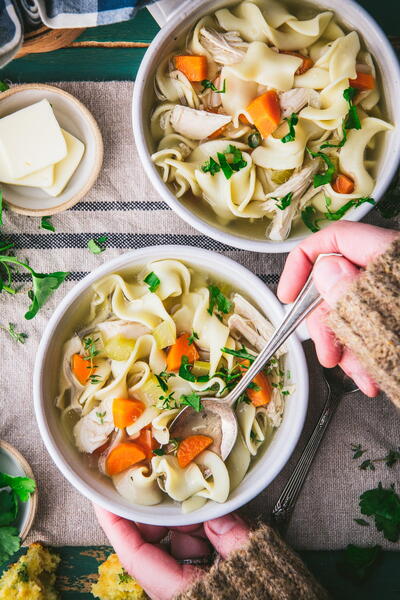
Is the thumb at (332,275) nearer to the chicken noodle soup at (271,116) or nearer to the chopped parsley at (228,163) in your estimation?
the chicken noodle soup at (271,116)

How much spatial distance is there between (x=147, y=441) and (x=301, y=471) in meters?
0.76

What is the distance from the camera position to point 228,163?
247 cm

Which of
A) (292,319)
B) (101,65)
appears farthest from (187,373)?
(101,65)

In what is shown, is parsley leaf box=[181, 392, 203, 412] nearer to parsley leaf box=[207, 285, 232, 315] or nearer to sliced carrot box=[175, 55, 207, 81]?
parsley leaf box=[207, 285, 232, 315]

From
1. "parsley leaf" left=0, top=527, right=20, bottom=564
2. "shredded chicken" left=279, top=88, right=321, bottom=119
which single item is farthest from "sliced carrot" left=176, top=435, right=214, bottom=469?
"shredded chicken" left=279, top=88, right=321, bottom=119

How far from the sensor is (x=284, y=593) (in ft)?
7.47

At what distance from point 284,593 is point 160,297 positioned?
1.28 metres

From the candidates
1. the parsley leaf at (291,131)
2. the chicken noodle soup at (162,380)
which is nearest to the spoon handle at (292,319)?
the chicken noodle soup at (162,380)

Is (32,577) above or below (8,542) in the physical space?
below

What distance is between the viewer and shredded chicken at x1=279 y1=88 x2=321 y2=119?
2.43 metres

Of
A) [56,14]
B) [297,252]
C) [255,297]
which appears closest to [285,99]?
[297,252]

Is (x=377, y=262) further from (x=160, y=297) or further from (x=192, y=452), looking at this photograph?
(x=192, y=452)

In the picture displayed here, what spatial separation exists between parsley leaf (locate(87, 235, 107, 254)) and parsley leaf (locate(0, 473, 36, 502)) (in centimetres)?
110

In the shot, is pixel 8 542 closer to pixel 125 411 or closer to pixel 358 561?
pixel 125 411
